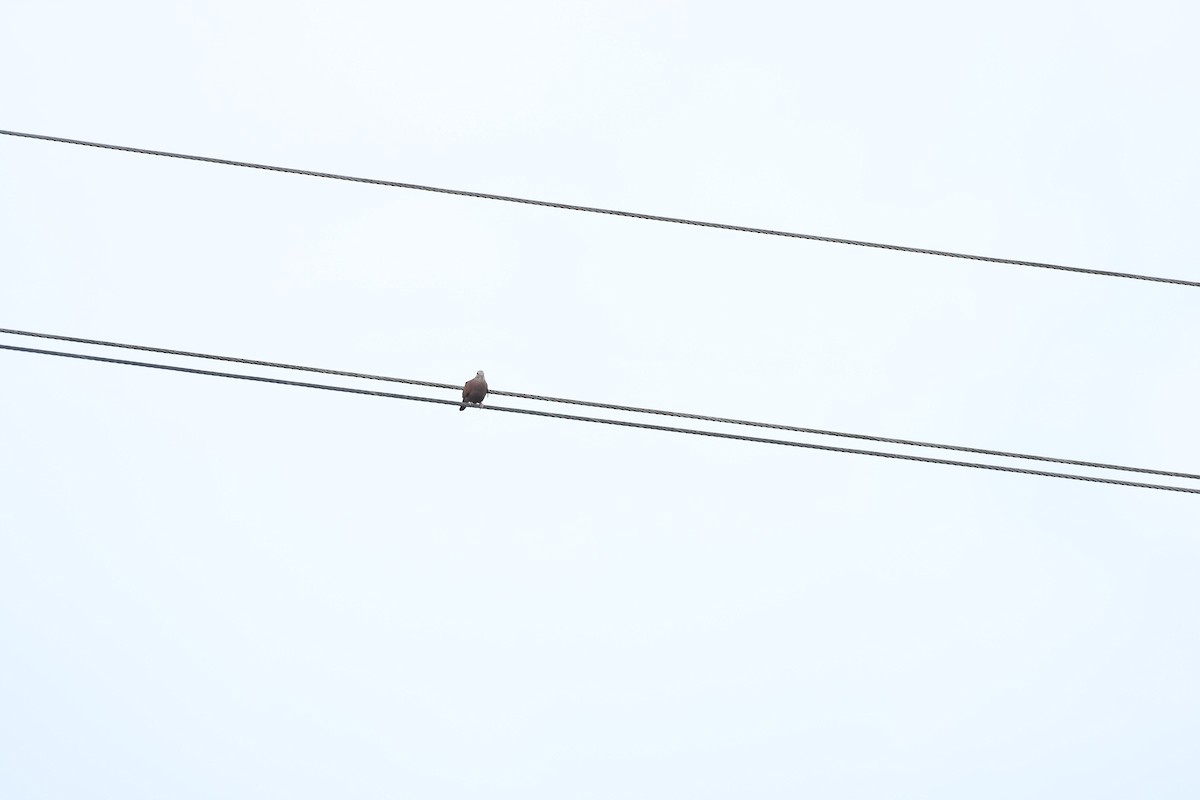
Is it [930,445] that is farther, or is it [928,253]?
[928,253]

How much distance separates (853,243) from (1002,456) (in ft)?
6.38

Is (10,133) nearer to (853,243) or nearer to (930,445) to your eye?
(853,243)

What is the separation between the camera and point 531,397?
34.1ft

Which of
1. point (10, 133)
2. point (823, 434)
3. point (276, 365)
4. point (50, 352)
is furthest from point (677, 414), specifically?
point (10, 133)

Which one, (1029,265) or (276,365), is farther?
(1029,265)

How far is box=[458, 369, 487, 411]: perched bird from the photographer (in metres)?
11.5

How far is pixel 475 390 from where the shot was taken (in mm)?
11586

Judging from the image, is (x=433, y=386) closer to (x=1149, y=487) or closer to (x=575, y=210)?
(x=575, y=210)

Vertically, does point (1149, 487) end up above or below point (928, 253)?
below

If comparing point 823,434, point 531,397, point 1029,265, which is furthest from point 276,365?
point 1029,265

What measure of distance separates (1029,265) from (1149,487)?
Answer: 203cm

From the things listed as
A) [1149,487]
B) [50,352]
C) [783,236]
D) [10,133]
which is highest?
[10,133]

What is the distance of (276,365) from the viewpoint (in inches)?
399

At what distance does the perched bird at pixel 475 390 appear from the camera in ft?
37.7
